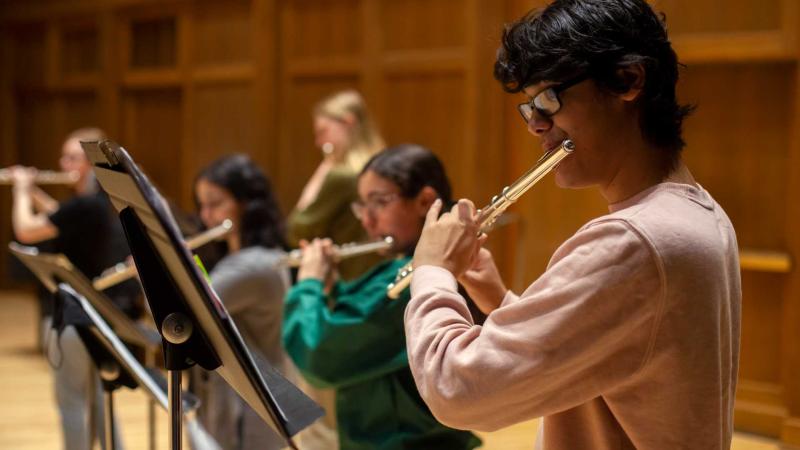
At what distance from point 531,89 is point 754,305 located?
3.01m

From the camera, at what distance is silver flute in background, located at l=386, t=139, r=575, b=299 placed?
48.9 inches

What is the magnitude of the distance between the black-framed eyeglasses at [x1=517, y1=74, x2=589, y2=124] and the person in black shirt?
234 cm

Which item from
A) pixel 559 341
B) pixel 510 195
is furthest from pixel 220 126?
pixel 559 341

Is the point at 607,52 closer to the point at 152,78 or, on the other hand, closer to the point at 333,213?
the point at 333,213

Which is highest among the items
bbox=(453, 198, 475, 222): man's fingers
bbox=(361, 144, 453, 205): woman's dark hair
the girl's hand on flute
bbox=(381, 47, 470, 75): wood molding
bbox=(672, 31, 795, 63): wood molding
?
bbox=(672, 31, 795, 63): wood molding

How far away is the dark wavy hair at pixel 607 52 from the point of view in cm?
119

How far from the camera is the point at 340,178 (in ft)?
13.0

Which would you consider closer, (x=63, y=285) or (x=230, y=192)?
(x=63, y=285)

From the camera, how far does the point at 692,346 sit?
3.63 feet

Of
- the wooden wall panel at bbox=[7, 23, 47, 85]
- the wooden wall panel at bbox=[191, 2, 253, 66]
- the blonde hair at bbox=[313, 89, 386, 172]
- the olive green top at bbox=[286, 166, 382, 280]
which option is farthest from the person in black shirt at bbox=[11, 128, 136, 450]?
the wooden wall panel at bbox=[7, 23, 47, 85]

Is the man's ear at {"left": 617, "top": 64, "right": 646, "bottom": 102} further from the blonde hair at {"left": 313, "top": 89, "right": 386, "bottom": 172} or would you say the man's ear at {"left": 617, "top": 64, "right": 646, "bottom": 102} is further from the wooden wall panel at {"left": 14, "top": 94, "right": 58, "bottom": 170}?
the wooden wall panel at {"left": 14, "top": 94, "right": 58, "bottom": 170}

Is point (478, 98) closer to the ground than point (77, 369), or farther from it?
farther from it

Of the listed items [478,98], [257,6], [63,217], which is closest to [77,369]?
[63,217]

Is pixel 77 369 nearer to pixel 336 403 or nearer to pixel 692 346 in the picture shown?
pixel 336 403
